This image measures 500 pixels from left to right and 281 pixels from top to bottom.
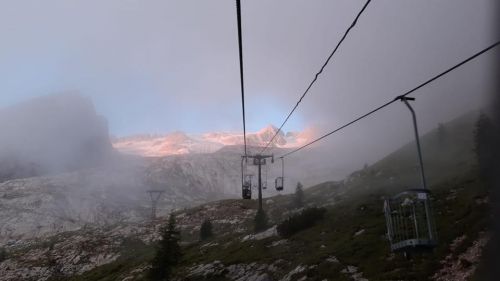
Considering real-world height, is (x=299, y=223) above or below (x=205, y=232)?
above

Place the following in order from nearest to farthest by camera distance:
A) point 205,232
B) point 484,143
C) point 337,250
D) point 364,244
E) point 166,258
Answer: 1. point 364,244
2. point 337,250
3. point 166,258
4. point 484,143
5. point 205,232

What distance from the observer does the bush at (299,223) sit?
254ft

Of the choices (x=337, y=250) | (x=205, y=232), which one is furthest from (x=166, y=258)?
(x=205, y=232)

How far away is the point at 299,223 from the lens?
7881 cm

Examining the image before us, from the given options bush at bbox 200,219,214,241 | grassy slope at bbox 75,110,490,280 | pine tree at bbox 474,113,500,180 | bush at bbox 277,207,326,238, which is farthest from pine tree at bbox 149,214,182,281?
pine tree at bbox 474,113,500,180

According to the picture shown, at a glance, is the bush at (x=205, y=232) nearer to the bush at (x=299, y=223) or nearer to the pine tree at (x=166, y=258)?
the bush at (x=299, y=223)

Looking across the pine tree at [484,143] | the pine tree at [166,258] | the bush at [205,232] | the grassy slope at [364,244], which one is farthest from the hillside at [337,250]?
the bush at [205,232]

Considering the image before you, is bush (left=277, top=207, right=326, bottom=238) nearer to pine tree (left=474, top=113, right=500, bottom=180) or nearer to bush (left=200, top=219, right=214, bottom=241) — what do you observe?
pine tree (left=474, top=113, right=500, bottom=180)

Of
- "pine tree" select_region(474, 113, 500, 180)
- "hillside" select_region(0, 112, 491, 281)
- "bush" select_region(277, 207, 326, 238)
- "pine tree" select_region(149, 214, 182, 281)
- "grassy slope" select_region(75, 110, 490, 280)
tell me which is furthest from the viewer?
"bush" select_region(277, 207, 326, 238)

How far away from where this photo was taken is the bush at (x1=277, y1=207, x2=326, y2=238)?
254 feet

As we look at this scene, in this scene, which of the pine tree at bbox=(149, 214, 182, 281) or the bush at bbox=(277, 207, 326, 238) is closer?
the pine tree at bbox=(149, 214, 182, 281)

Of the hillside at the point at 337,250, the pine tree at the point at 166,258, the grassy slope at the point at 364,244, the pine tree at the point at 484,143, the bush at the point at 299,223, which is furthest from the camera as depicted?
the bush at the point at 299,223

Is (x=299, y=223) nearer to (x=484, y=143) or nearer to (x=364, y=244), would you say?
(x=364, y=244)

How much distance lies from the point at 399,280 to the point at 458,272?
15.2 ft
